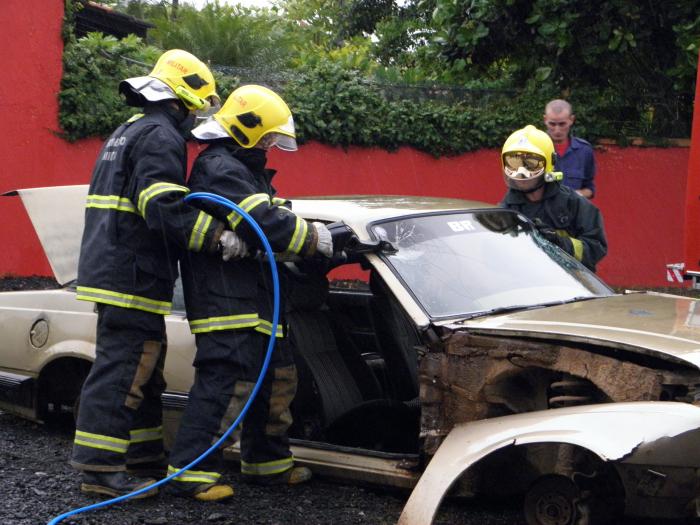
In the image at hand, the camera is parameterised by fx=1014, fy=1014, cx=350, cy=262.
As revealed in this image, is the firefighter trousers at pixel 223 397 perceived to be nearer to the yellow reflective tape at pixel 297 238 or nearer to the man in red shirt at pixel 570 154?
the yellow reflective tape at pixel 297 238

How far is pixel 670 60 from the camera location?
10.6 metres

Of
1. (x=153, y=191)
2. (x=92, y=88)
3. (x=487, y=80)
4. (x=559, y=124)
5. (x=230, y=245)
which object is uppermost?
(x=487, y=80)

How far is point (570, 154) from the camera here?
695 cm

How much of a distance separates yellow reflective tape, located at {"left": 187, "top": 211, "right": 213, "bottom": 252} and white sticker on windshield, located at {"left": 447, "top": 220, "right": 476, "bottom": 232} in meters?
1.17

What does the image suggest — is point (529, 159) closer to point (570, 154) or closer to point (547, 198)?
point (547, 198)

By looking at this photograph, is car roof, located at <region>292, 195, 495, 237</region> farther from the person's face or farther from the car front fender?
the person's face

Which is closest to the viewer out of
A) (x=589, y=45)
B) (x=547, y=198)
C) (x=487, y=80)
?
(x=547, y=198)

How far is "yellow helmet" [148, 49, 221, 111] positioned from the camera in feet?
14.7

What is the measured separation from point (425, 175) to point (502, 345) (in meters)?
7.02

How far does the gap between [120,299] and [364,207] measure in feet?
3.97

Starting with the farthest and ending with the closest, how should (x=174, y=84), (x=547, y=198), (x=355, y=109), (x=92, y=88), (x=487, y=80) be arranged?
(x=487, y=80), (x=355, y=109), (x=92, y=88), (x=547, y=198), (x=174, y=84)

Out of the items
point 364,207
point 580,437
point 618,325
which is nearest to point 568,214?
point 364,207

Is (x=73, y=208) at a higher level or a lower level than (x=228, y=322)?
higher

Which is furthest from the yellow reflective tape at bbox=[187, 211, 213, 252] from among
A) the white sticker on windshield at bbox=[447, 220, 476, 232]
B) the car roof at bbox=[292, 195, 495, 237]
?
the white sticker on windshield at bbox=[447, 220, 476, 232]
